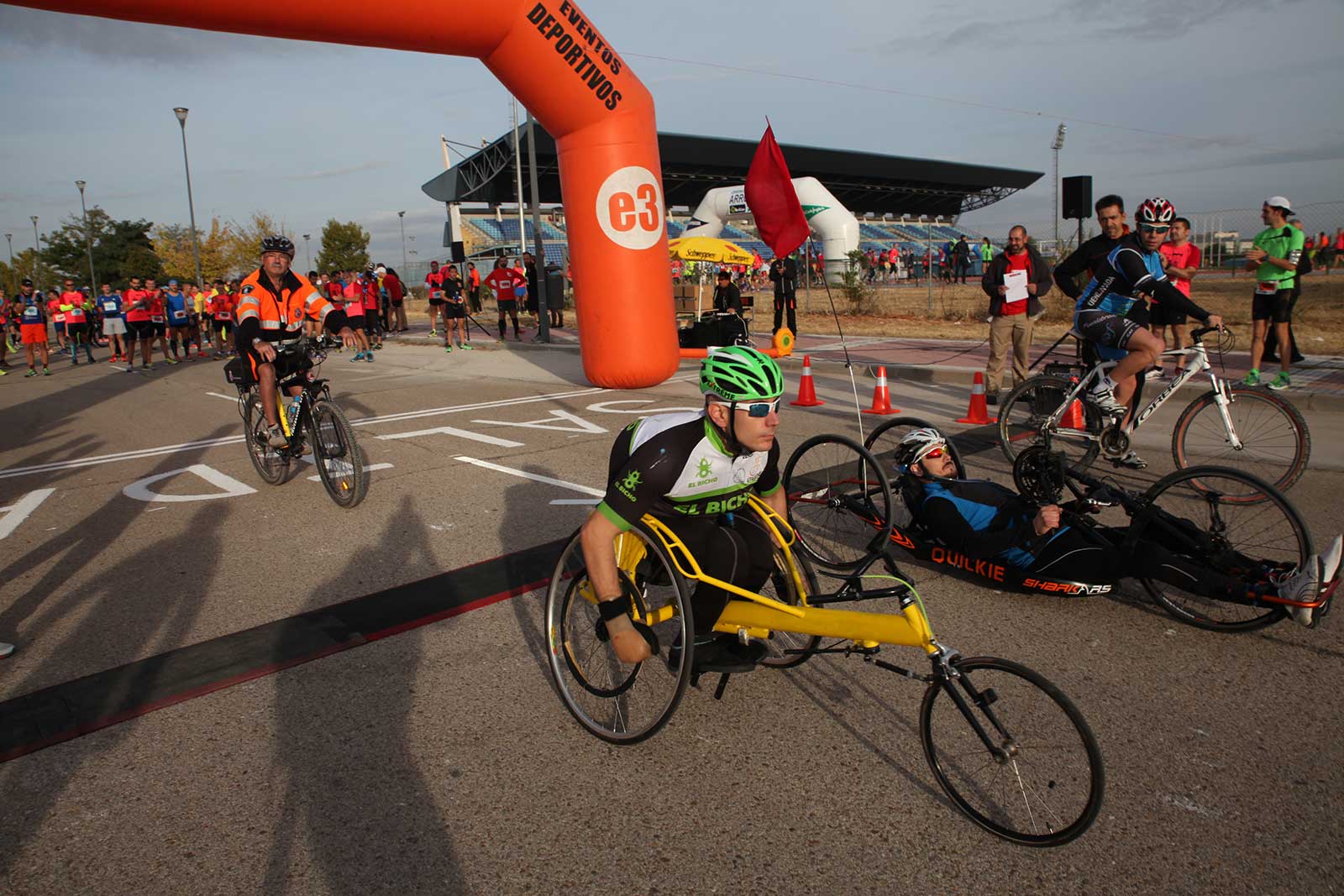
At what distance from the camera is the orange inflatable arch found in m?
9.66

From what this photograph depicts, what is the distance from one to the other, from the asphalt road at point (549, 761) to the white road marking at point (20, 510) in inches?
40.8

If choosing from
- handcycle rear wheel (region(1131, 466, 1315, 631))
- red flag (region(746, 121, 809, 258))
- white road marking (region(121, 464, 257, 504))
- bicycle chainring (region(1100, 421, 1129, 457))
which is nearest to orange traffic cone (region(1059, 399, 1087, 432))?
bicycle chainring (region(1100, 421, 1129, 457))

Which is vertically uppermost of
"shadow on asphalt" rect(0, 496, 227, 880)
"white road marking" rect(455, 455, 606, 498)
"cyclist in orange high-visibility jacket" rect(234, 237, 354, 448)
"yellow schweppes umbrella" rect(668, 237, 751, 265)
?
"yellow schweppes umbrella" rect(668, 237, 751, 265)

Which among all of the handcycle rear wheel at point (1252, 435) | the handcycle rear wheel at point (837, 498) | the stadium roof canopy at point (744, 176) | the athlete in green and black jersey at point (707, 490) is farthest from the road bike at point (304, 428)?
the stadium roof canopy at point (744, 176)

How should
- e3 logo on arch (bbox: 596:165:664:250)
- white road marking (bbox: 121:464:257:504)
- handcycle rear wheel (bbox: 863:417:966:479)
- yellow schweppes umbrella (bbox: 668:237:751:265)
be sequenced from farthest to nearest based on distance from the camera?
yellow schweppes umbrella (bbox: 668:237:751:265) < e3 logo on arch (bbox: 596:165:664:250) < white road marking (bbox: 121:464:257:504) < handcycle rear wheel (bbox: 863:417:966:479)

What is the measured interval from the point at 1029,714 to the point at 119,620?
4418 millimetres

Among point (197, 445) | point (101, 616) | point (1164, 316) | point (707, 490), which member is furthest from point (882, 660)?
point (197, 445)

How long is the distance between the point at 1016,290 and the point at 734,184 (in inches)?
2034

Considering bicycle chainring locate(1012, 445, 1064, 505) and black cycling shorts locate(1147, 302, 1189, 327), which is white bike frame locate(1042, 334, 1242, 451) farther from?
bicycle chainring locate(1012, 445, 1064, 505)

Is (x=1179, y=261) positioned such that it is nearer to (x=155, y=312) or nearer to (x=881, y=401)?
(x=881, y=401)

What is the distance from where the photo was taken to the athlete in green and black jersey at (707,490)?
297 cm

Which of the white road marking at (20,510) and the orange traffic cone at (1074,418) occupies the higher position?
the orange traffic cone at (1074,418)

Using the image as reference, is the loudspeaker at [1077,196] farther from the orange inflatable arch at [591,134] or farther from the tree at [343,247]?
the tree at [343,247]

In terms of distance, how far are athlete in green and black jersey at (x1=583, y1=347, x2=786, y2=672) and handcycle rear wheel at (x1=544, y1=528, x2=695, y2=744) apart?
123 millimetres
